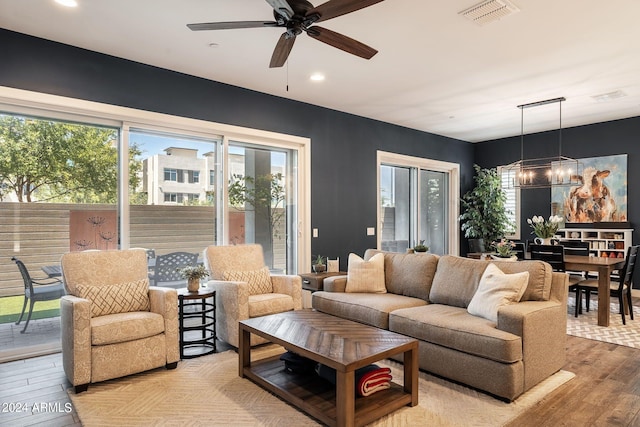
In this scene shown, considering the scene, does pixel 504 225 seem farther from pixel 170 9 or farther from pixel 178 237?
pixel 170 9

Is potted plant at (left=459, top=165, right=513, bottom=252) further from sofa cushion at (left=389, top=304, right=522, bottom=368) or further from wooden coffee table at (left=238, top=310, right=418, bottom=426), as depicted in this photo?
wooden coffee table at (left=238, top=310, right=418, bottom=426)

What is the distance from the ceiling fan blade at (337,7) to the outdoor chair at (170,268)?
307cm

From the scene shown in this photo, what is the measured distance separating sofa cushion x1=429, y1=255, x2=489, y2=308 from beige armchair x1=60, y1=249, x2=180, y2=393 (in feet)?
7.86

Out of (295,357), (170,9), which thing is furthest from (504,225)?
(170,9)

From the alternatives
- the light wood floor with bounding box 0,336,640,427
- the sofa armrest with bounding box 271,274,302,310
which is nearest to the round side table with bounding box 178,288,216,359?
the sofa armrest with bounding box 271,274,302,310

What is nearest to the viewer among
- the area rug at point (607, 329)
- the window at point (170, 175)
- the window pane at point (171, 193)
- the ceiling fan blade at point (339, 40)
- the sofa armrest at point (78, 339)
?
the ceiling fan blade at point (339, 40)

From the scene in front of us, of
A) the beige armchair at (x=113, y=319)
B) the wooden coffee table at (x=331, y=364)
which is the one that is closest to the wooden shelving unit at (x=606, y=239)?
the wooden coffee table at (x=331, y=364)

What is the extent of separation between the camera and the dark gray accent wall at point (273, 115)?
3.58 metres

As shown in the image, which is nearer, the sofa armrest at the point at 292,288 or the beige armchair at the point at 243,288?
the beige armchair at the point at 243,288

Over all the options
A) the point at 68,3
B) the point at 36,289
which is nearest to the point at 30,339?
the point at 36,289

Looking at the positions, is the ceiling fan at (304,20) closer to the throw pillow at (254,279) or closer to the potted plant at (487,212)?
the throw pillow at (254,279)

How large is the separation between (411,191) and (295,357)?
4.90 metres

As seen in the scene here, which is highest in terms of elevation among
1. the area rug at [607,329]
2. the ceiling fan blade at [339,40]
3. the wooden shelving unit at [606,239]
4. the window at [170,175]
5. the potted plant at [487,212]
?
the ceiling fan blade at [339,40]

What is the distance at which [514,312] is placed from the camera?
279 centimetres
